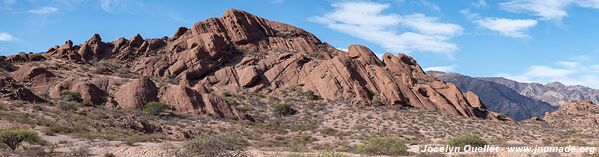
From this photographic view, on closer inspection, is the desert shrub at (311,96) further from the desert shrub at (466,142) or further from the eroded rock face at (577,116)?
the eroded rock face at (577,116)

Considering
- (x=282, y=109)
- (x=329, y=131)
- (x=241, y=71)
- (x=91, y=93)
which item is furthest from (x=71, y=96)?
(x=329, y=131)

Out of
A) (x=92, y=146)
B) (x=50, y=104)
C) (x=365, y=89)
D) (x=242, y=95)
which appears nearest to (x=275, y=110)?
(x=242, y=95)

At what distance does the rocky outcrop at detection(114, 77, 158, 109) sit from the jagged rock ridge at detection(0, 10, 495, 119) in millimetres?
95

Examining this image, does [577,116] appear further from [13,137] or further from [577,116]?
[13,137]

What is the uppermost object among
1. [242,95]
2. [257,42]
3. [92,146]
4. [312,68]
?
[257,42]

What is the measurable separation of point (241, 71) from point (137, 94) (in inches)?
692

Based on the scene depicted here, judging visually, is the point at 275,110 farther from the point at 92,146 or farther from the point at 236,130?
the point at 92,146

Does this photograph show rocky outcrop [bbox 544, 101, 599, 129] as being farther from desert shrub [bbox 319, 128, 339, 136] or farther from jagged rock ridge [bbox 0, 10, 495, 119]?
desert shrub [bbox 319, 128, 339, 136]

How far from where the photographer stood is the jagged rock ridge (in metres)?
49.5

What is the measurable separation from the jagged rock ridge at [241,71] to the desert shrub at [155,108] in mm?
1288

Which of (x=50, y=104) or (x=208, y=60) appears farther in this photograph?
(x=208, y=60)

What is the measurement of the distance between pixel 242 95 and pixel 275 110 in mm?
6280

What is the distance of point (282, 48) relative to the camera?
243 ft

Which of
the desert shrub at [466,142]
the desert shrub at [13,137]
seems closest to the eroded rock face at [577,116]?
the desert shrub at [466,142]
